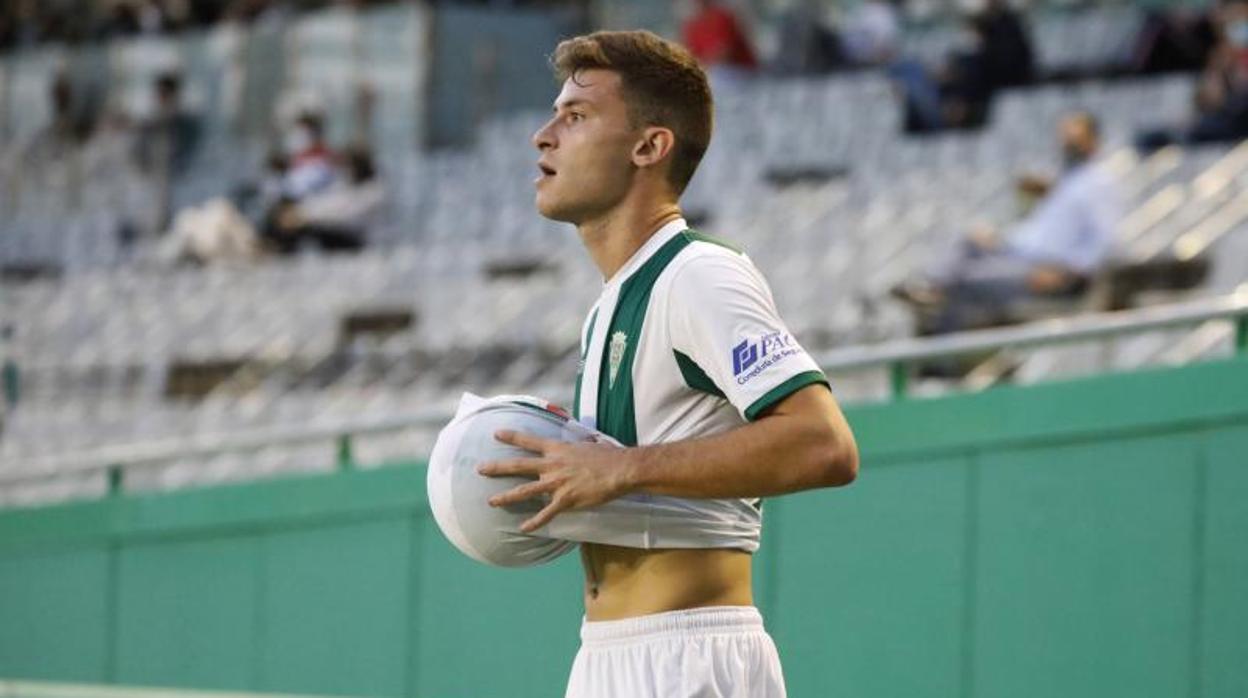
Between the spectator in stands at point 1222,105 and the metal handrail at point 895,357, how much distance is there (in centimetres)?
220

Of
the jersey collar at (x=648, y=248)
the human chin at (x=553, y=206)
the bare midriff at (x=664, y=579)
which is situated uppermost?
the human chin at (x=553, y=206)

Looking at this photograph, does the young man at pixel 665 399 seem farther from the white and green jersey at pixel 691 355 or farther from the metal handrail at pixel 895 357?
the metal handrail at pixel 895 357

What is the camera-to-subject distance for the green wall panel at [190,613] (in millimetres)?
10656

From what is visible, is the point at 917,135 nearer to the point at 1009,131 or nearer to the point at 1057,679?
the point at 1009,131

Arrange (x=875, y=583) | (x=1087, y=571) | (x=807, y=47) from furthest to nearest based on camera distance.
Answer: (x=807, y=47), (x=875, y=583), (x=1087, y=571)

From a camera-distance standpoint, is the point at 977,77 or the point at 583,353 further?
the point at 977,77

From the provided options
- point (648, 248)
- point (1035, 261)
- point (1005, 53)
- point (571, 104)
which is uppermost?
point (1005, 53)

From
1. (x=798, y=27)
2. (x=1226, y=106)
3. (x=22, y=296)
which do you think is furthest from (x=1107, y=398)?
(x=22, y=296)

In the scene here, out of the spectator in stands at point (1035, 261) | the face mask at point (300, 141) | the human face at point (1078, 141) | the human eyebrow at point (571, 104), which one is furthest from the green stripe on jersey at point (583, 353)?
the face mask at point (300, 141)

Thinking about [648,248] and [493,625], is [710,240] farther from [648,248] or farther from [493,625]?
[493,625]

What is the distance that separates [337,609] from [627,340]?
623 centimetres

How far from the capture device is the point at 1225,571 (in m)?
7.24

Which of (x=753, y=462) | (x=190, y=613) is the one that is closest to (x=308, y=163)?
(x=190, y=613)

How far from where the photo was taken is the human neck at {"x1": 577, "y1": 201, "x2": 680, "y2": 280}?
436cm
